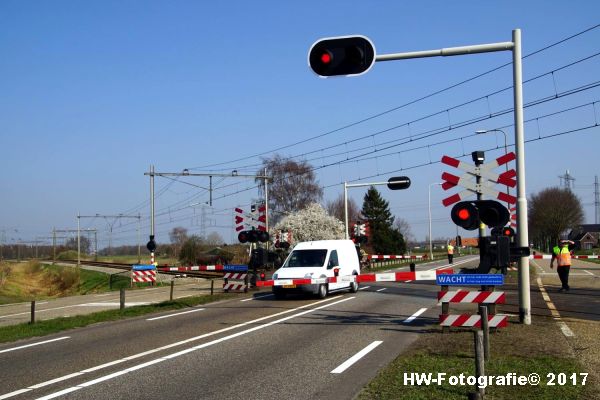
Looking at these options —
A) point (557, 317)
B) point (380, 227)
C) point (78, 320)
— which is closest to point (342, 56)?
point (557, 317)

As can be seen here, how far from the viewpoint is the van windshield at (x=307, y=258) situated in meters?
21.9

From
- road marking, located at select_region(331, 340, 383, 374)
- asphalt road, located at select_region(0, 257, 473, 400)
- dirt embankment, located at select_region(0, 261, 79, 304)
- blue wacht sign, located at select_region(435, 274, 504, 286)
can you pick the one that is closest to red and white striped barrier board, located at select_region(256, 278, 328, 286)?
asphalt road, located at select_region(0, 257, 473, 400)

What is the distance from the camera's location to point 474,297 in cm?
1214

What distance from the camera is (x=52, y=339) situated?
13.8m

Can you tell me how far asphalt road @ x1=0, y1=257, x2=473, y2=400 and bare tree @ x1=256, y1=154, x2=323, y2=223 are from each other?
167 feet

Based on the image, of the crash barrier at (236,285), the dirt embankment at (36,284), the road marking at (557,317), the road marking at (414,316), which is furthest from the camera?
the dirt embankment at (36,284)

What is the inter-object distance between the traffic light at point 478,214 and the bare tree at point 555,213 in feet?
240

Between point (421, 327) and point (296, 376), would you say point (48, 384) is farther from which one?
point (421, 327)

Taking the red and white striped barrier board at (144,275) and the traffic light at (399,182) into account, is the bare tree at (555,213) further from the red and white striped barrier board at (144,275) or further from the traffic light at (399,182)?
the red and white striped barrier board at (144,275)

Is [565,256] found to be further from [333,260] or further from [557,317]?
[333,260]

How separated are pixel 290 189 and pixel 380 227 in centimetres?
1976

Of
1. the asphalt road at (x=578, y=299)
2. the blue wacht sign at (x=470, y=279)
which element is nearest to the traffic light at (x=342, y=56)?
the blue wacht sign at (x=470, y=279)

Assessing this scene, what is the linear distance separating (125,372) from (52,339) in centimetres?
534

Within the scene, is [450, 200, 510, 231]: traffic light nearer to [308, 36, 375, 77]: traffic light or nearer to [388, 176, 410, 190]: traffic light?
[308, 36, 375, 77]: traffic light
